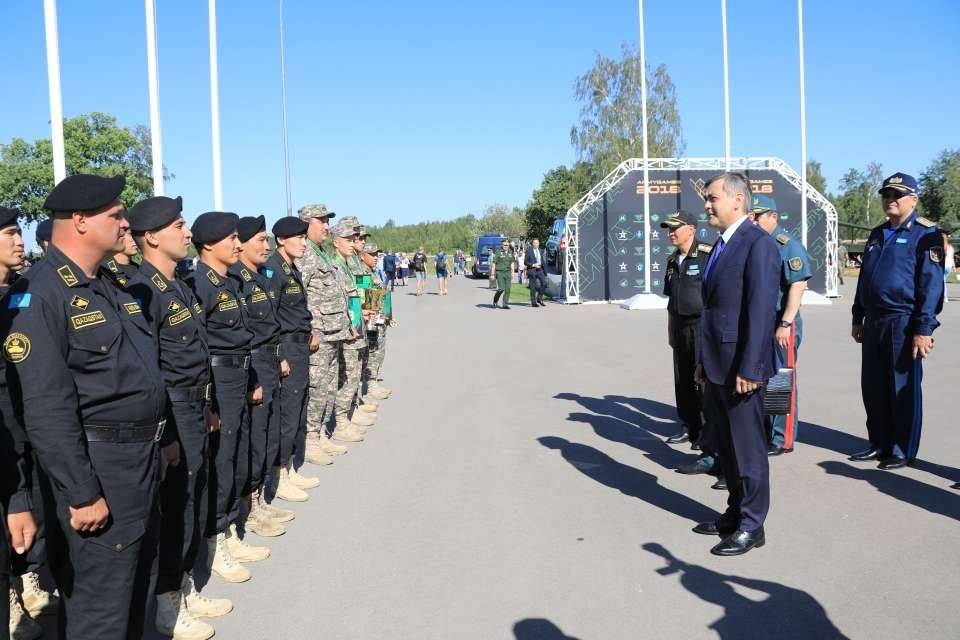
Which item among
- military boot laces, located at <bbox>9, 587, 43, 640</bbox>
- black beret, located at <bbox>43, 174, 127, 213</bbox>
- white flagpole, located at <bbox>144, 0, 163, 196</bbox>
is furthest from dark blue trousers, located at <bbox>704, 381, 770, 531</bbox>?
white flagpole, located at <bbox>144, 0, 163, 196</bbox>

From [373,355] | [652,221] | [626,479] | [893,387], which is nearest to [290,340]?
[626,479]

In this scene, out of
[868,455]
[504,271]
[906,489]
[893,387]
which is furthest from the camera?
[504,271]

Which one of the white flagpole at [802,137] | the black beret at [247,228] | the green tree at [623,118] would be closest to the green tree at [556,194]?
the green tree at [623,118]

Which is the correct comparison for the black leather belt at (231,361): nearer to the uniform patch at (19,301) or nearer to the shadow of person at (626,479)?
the uniform patch at (19,301)

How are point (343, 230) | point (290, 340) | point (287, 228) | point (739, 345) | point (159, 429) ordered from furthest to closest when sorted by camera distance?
point (343, 230) → point (287, 228) → point (290, 340) → point (739, 345) → point (159, 429)

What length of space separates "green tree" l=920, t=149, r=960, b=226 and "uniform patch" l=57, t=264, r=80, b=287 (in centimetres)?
5029

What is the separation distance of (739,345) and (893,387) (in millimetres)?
2439

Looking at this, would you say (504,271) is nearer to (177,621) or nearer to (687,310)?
(687,310)

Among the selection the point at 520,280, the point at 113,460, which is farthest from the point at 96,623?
the point at 520,280

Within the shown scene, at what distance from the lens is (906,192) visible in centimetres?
619

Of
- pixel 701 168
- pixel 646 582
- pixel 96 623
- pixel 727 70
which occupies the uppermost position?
pixel 727 70

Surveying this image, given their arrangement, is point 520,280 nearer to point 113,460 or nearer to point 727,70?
point 727,70

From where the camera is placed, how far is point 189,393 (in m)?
3.89

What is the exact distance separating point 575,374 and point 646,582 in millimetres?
7405
